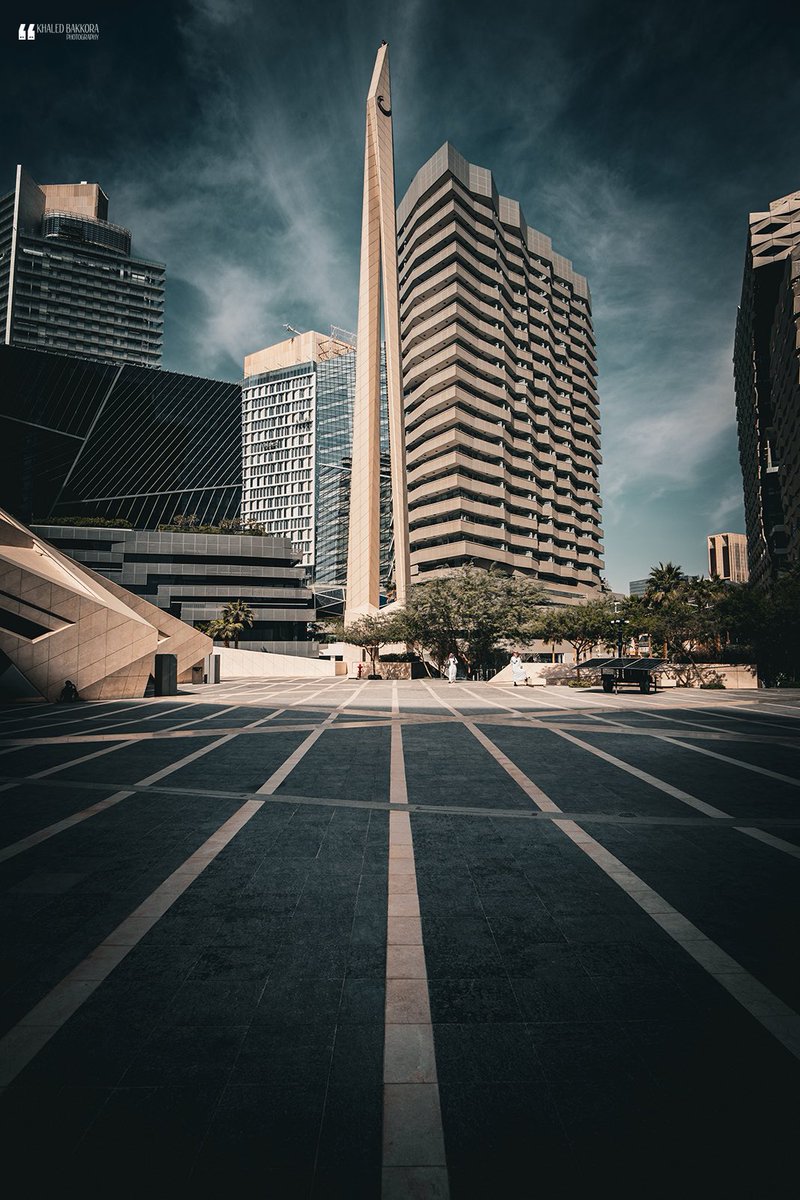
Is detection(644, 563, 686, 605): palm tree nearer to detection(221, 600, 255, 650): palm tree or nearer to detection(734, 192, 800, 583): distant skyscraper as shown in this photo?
detection(734, 192, 800, 583): distant skyscraper

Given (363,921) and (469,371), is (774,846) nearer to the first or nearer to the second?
(363,921)

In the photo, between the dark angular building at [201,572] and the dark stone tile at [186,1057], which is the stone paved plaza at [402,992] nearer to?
the dark stone tile at [186,1057]

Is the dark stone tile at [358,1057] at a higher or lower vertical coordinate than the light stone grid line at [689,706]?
higher

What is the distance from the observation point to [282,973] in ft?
11.7

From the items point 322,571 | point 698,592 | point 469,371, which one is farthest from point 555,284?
point 698,592

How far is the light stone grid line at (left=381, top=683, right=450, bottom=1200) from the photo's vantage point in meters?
2.11

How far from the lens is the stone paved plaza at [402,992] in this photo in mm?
2195

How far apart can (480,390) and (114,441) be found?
62.6 m

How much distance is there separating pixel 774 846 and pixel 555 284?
12177 centimetres

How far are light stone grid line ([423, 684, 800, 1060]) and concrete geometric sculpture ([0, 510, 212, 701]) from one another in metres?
22.7

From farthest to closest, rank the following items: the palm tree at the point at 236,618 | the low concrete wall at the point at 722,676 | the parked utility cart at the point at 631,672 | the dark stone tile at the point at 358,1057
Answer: the palm tree at the point at 236,618
the low concrete wall at the point at 722,676
the parked utility cart at the point at 631,672
the dark stone tile at the point at 358,1057

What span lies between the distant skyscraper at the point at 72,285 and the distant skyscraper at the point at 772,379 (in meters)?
137

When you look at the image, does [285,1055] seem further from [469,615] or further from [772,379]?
[772,379]

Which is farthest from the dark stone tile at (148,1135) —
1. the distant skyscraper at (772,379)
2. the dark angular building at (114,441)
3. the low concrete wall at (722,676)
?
the dark angular building at (114,441)
